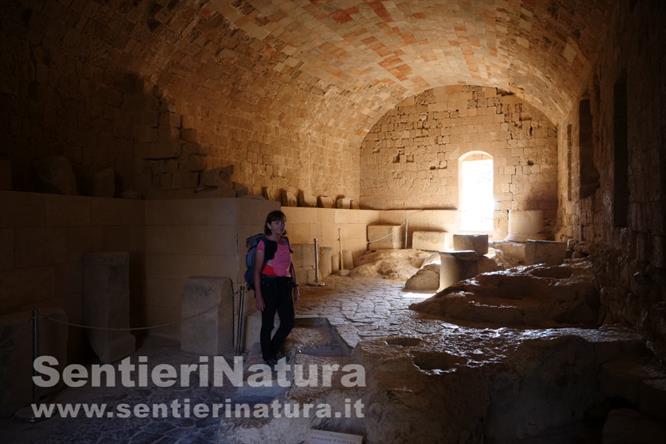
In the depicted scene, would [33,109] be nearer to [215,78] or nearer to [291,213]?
[215,78]

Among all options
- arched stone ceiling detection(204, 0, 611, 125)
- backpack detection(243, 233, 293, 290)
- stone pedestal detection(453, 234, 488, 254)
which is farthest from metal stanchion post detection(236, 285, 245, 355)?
stone pedestal detection(453, 234, 488, 254)

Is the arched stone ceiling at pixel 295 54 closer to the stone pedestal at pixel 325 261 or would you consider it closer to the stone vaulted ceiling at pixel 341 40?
the stone vaulted ceiling at pixel 341 40

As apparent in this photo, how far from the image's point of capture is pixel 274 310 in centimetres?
471

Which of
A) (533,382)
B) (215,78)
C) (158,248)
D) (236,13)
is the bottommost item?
(533,382)

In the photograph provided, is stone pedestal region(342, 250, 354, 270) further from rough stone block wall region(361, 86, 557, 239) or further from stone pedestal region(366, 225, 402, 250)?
rough stone block wall region(361, 86, 557, 239)

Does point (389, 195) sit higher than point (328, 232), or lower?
higher

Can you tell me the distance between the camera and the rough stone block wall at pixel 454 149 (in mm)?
11930

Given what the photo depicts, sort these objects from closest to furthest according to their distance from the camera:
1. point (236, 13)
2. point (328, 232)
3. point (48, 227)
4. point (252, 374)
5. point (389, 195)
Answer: point (252, 374) → point (48, 227) → point (236, 13) → point (328, 232) → point (389, 195)

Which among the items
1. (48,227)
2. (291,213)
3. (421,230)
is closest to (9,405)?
(48,227)

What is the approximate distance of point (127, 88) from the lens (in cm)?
723

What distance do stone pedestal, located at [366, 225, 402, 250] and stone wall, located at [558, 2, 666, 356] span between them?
6.51m

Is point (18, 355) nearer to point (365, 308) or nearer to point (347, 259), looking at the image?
point (365, 308)

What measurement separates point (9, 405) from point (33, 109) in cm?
390

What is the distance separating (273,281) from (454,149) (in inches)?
384
